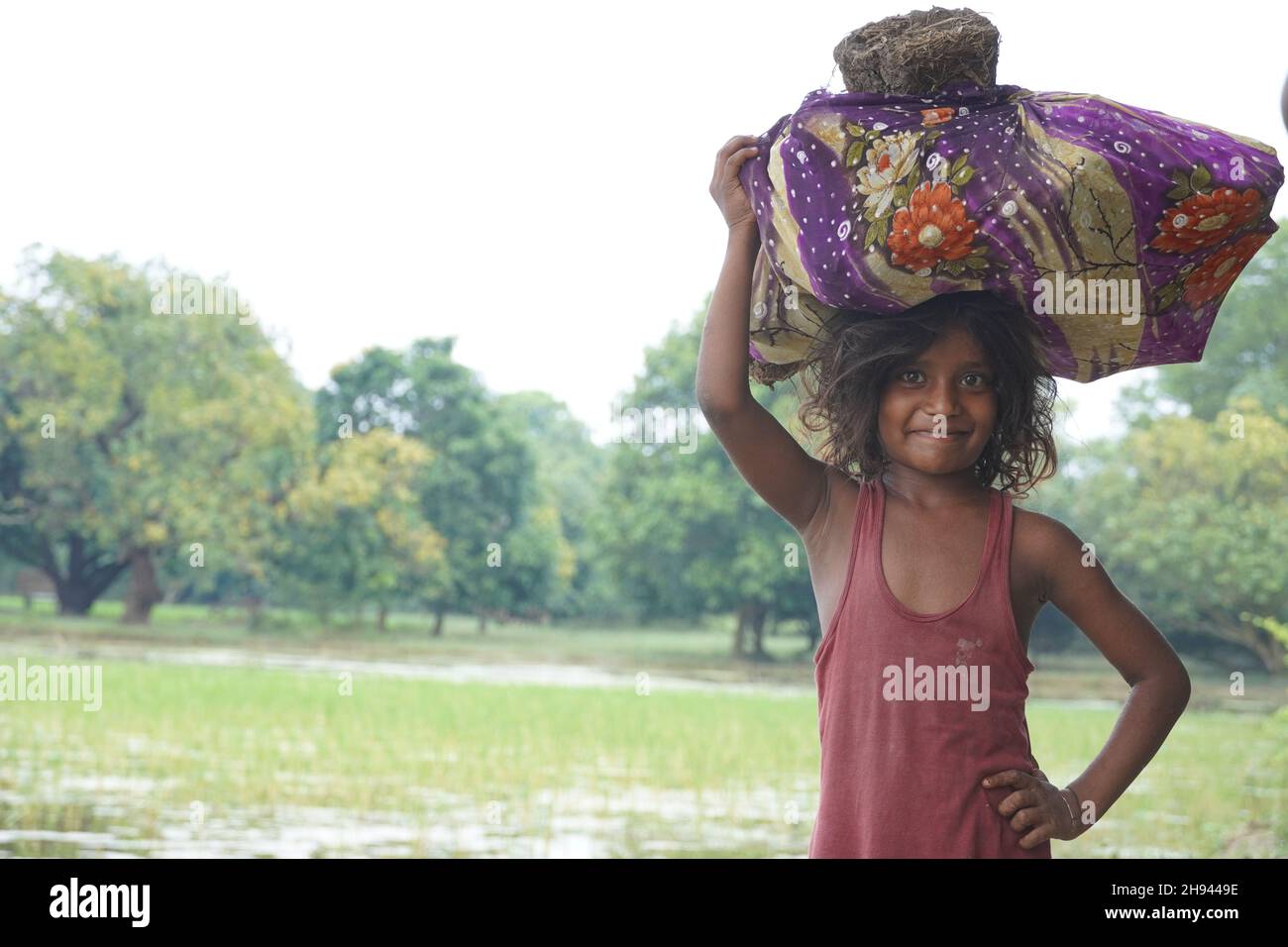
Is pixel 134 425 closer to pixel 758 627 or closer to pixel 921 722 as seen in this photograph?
pixel 758 627

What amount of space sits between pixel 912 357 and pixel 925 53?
0.25 metres

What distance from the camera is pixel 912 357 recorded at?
123 cm

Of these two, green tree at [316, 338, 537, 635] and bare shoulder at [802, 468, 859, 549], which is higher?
green tree at [316, 338, 537, 635]

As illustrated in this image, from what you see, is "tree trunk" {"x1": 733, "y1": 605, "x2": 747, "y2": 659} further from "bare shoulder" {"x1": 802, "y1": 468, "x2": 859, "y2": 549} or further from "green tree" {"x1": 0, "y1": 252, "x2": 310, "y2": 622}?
"bare shoulder" {"x1": 802, "y1": 468, "x2": 859, "y2": 549}

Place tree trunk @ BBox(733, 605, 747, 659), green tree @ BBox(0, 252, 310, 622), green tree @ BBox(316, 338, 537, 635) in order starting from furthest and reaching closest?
green tree @ BBox(316, 338, 537, 635)
tree trunk @ BBox(733, 605, 747, 659)
green tree @ BBox(0, 252, 310, 622)

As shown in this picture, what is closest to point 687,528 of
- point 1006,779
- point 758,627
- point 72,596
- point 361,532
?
point 758,627

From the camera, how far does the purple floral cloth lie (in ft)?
3.63

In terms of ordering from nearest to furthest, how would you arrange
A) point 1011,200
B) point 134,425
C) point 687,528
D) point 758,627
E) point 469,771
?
point 1011,200 → point 469,771 → point 134,425 → point 687,528 → point 758,627

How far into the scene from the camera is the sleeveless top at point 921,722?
3.76 feet

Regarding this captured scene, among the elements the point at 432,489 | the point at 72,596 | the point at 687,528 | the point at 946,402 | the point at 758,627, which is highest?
the point at 432,489

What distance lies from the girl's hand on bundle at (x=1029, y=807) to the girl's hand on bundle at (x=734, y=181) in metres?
0.50

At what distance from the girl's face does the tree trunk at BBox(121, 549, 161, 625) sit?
17612mm

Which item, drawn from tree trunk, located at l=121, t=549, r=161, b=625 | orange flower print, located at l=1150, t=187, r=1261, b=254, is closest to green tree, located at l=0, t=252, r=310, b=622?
tree trunk, located at l=121, t=549, r=161, b=625
